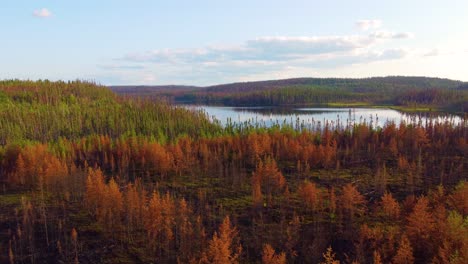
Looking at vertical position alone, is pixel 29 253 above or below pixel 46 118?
below

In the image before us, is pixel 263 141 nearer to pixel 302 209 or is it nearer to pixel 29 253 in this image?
pixel 302 209

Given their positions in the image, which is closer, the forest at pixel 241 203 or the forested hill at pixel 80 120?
the forest at pixel 241 203

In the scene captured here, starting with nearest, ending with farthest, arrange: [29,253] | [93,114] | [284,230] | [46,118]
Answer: [29,253] → [284,230] → [46,118] → [93,114]

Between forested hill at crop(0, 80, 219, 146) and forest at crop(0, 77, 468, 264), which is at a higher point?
forested hill at crop(0, 80, 219, 146)

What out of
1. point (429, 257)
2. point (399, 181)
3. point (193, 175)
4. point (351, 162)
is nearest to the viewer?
point (429, 257)

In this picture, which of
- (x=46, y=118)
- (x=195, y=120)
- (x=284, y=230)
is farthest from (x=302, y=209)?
(x=46, y=118)

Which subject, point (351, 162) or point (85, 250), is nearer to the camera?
point (85, 250)

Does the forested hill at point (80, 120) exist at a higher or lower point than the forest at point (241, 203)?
higher

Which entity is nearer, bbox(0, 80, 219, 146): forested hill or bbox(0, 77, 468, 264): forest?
bbox(0, 77, 468, 264): forest
